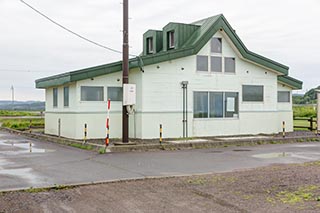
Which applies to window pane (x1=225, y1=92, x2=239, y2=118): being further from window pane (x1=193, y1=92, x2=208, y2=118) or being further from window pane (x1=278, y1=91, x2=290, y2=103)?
window pane (x1=278, y1=91, x2=290, y2=103)

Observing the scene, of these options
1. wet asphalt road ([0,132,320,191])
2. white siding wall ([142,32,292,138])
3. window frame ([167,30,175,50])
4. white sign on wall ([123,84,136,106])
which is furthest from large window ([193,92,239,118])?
white sign on wall ([123,84,136,106])

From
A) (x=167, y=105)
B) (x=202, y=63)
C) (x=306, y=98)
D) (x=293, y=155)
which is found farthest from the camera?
(x=306, y=98)

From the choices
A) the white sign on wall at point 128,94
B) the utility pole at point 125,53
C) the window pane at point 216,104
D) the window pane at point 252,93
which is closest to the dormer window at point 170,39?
the window pane at point 216,104

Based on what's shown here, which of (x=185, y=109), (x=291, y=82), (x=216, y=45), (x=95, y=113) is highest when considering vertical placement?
(x=216, y=45)

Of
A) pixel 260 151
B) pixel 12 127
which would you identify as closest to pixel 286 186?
pixel 260 151

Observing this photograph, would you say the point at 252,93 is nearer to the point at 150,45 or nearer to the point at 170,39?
the point at 170,39

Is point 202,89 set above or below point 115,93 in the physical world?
above

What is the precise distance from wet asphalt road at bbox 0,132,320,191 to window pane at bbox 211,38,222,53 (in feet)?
21.6

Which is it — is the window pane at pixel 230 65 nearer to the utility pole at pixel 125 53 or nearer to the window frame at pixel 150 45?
the window frame at pixel 150 45

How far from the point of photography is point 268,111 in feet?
78.4

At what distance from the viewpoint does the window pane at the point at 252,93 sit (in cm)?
2309

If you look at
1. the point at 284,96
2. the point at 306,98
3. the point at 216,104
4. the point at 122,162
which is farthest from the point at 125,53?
the point at 306,98

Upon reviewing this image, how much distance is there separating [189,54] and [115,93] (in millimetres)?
4133

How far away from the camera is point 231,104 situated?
22.6m
